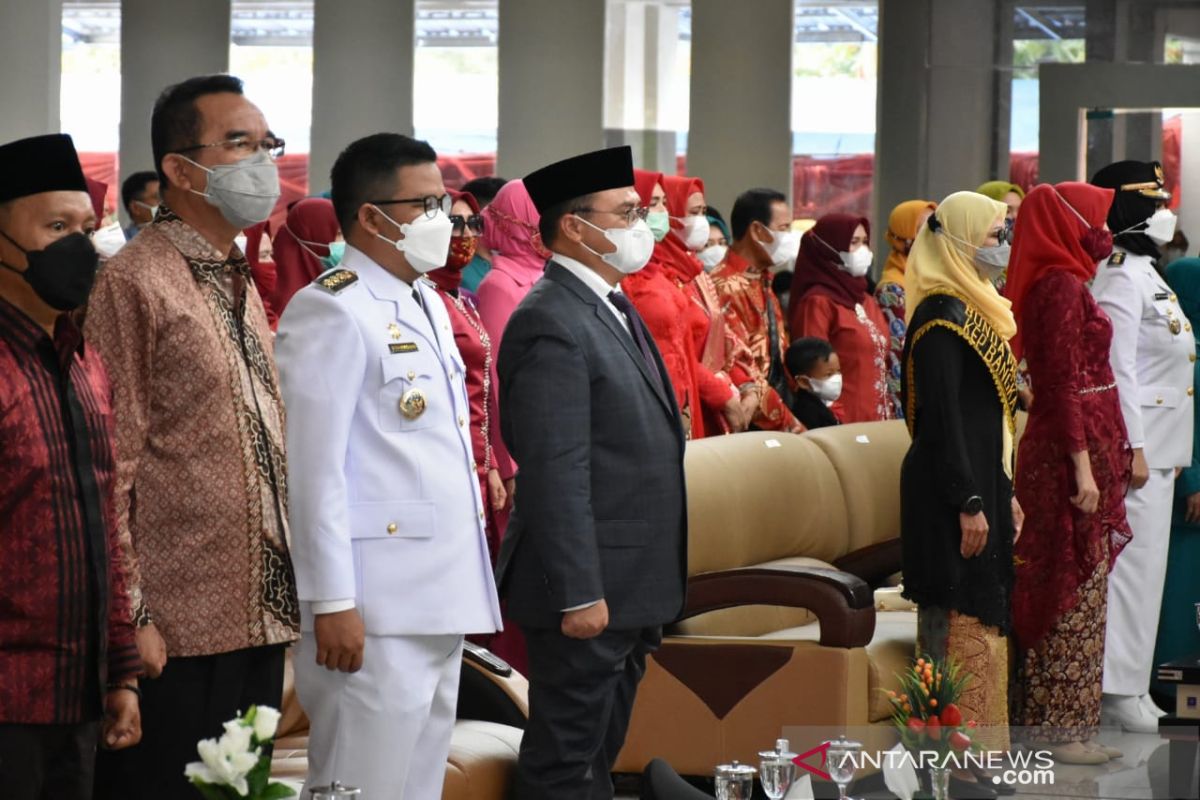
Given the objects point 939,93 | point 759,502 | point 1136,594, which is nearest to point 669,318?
point 759,502

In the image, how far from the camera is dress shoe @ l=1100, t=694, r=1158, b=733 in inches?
228

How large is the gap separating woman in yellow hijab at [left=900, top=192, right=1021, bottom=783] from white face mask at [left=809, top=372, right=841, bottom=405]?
1.98 meters

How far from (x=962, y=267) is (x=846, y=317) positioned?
2.44 meters

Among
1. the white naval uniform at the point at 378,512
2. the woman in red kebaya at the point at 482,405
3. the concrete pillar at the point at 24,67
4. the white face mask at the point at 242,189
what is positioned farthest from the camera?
→ the concrete pillar at the point at 24,67

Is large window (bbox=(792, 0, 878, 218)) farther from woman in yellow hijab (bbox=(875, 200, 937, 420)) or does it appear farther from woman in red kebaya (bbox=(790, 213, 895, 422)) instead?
woman in red kebaya (bbox=(790, 213, 895, 422))

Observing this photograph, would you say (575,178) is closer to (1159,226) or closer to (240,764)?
(240,764)

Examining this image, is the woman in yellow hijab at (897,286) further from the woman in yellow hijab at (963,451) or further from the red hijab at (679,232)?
the woman in yellow hijab at (963,451)

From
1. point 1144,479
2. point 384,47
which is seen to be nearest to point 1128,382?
point 1144,479

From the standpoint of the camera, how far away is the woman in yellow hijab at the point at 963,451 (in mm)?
4688

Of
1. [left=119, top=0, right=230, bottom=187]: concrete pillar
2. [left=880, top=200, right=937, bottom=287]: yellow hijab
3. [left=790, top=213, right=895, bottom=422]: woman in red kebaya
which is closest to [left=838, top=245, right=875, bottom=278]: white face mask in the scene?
[left=790, top=213, right=895, bottom=422]: woman in red kebaya

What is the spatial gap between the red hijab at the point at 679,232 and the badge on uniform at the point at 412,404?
345 cm

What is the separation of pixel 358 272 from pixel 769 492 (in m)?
2.44

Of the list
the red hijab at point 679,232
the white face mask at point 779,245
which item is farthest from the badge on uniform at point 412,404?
the white face mask at point 779,245

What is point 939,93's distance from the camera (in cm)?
1077
